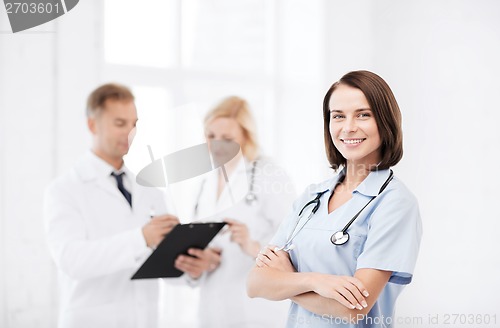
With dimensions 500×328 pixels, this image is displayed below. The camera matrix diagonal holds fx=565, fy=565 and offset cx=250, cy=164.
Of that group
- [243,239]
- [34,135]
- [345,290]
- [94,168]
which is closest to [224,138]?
[243,239]

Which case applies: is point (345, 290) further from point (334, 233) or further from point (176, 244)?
point (176, 244)

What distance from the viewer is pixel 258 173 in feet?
8.10

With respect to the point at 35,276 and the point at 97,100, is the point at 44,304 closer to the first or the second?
the point at 35,276

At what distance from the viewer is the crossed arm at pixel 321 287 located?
118 cm

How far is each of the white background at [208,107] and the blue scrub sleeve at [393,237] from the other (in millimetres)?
1281

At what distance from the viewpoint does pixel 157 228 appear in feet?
7.52

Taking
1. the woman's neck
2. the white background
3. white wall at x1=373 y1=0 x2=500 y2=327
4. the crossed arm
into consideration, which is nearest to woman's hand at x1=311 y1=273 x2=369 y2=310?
the crossed arm

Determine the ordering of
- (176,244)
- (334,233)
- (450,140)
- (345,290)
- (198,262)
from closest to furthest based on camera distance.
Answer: (345,290)
(334,233)
(176,244)
(198,262)
(450,140)

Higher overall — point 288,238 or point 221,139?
point 221,139

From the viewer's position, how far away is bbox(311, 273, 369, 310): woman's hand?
3.84 feet

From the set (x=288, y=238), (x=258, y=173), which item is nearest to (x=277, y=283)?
(x=288, y=238)

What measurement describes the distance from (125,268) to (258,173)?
69 cm

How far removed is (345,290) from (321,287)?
0.06 m

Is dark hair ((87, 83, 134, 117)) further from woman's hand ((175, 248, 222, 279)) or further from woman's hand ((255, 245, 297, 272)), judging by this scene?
woman's hand ((255, 245, 297, 272))
